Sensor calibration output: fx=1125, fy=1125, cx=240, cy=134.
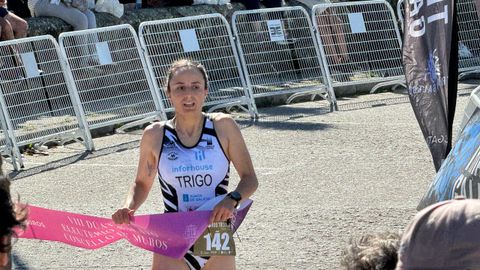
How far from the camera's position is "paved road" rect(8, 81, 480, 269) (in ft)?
26.2

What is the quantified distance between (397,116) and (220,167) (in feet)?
27.7

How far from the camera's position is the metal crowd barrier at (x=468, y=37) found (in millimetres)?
Result: 16516

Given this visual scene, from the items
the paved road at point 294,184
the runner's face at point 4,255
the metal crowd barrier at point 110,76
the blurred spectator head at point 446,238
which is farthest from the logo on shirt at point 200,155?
the metal crowd barrier at point 110,76

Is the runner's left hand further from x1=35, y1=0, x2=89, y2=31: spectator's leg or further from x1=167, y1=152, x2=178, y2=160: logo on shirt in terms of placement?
x1=35, y1=0, x2=89, y2=31: spectator's leg

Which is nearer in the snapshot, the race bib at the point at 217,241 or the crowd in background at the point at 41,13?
the race bib at the point at 217,241

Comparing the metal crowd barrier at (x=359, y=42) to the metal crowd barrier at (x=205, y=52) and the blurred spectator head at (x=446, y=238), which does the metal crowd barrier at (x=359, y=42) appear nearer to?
the metal crowd barrier at (x=205, y=52)

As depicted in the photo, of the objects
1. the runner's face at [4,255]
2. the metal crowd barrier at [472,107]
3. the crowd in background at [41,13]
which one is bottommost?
the crowd in background at [41,13]

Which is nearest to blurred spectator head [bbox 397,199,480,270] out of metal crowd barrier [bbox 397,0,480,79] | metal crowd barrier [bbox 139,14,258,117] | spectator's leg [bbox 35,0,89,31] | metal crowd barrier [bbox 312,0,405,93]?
metal crowd barrier [bbox 139,14,258,117]

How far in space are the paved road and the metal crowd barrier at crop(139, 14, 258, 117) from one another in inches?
21.2

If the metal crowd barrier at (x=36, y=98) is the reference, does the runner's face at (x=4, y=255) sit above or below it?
above

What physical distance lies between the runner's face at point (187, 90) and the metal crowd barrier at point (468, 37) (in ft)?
35.8

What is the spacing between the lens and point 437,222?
101 inches

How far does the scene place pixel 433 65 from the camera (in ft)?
23.5

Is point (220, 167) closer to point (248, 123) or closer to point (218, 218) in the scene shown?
point (218, 218)
